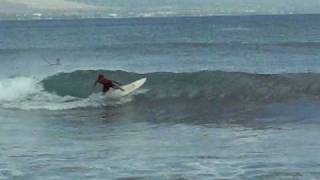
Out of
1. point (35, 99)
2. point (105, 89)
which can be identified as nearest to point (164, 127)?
point (105, 89)

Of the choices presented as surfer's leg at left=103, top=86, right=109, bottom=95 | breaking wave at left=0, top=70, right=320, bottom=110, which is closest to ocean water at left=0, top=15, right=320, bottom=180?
breaking wave at left=0, top=70, right=320, bottom=110

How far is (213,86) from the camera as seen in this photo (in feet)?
101

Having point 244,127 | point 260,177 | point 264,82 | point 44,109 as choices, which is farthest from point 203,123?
point 264,82

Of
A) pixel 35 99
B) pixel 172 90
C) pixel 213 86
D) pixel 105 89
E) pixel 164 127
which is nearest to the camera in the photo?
pixel 164 127

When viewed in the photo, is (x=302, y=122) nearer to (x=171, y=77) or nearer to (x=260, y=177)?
(x=260, y=177)

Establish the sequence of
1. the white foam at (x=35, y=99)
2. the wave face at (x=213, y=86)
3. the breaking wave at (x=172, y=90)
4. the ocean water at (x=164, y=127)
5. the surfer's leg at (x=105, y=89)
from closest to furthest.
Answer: the ocean water at (x=164, y=127) → the white foam at (x=35, y=99) → the breaking wave at (x=172, y=90) → the surfer's leg at (x=105, y=89) → the wave face at (x=213, y=86)

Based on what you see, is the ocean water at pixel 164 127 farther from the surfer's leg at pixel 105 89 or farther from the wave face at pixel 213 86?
the surfer's leg at pixel 105 89

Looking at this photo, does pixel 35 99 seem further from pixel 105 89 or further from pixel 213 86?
pixel 213 86

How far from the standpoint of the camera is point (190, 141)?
1686cm

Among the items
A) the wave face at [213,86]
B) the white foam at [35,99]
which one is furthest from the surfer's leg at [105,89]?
the wave face at [213,86]

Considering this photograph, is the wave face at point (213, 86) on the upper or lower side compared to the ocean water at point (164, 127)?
upper

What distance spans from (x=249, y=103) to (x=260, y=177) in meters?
13.1

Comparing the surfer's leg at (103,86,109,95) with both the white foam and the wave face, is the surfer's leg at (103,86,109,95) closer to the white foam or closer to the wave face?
the white foam

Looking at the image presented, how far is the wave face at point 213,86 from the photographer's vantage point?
27875 millimetres
